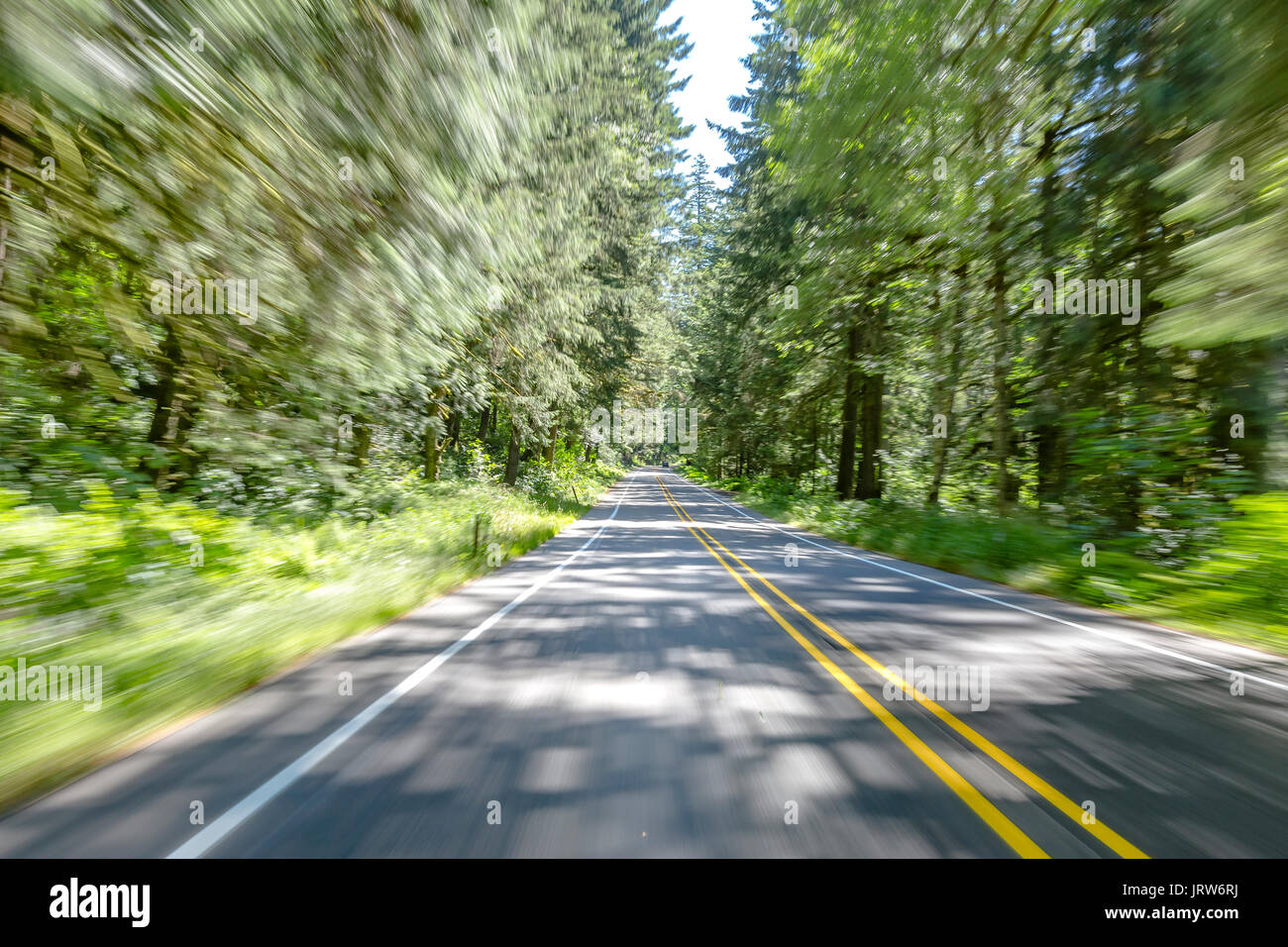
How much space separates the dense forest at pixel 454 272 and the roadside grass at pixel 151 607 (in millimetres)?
31

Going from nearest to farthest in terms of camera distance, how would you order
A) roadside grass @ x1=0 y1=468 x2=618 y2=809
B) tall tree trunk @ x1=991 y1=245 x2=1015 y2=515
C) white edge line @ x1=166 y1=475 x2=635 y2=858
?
white edge line @ x1=166 y1=475 x2=635 y2=858, roadside grass @ x1=0 y1=468 x2=618 y2=809, tall tree trunk @ x1=991 y1=245 x2=1015 y2=515

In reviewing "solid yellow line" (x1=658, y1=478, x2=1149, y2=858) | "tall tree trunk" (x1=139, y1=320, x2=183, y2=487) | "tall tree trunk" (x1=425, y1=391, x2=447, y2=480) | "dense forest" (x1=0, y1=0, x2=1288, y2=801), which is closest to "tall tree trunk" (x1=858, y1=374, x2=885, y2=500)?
"dense forest" (x1=0, y1=0, x2=1288, y2=801)

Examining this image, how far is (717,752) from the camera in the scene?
359 centimetres

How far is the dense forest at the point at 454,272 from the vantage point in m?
3.90

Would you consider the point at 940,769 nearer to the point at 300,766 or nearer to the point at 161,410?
the point at 300,766

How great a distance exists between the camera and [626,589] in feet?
29.9

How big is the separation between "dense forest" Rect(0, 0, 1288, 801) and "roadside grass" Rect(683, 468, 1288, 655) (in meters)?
0.06

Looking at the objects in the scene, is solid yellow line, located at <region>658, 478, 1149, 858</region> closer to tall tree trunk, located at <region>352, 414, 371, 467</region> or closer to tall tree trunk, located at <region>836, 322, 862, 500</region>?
tall tree trunk, located at <region>352, 414, 371, 467</region>

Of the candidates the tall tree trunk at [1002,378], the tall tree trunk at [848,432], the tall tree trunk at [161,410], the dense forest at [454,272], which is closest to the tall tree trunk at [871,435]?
the tall tree trunk at [848,432]

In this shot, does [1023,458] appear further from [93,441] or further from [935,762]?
[93,441]

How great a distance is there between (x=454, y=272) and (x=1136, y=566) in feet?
33.6

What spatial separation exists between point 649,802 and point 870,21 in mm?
7598

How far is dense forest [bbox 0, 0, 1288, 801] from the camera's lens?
12.8 ft

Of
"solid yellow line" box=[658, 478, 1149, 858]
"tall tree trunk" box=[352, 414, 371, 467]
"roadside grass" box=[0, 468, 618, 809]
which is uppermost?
"tall tree trunk" box=[352, 414, 371, 467]
